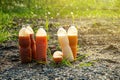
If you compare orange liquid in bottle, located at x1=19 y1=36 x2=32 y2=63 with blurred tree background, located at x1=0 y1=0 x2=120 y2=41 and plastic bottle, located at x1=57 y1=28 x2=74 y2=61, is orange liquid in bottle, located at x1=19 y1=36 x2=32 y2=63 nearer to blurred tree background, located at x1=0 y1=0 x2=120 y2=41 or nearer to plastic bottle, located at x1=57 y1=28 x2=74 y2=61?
plastic bottle, located at x1=57 y1=28 x2=74 y2=61

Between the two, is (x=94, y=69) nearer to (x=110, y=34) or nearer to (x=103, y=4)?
(x=110, y=34)

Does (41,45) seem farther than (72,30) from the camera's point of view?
No

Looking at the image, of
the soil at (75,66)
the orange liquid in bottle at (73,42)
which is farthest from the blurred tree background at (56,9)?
the orange liquid in bottle at (73,42)

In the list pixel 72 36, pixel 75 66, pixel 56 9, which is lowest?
pixel 75 66

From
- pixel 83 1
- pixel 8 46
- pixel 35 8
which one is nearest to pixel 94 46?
pixel 8 46

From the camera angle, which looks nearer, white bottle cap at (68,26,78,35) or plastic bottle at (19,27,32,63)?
plastic bottle at (19,27,32,63)

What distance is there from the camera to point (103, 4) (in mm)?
21453

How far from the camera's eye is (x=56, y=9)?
17266 mm

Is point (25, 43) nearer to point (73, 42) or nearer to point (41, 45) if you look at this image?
point (41, 45)

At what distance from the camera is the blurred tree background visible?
13394mm

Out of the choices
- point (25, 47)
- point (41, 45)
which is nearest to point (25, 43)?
point (25, 47)

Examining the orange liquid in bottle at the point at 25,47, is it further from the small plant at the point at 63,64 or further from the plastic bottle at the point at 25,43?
the small plant at the point at 63,64

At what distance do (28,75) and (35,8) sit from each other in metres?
11.6

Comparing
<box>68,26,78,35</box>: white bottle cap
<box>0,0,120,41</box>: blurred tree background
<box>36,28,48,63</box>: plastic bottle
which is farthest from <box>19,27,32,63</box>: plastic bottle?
<box>0,0,120,41</box>: blurred tree background
